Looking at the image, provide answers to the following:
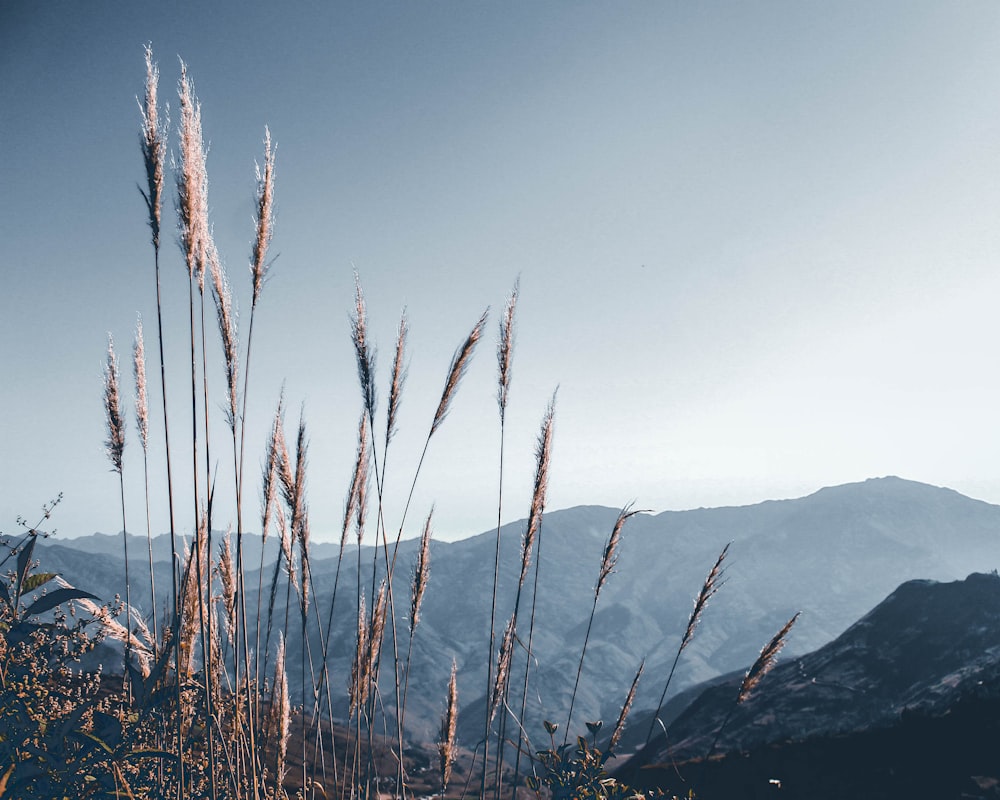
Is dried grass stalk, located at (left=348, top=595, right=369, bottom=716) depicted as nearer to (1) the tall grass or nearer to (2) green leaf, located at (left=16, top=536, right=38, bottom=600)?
(1) the tall grass

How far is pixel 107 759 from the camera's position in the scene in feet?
A: 5.72

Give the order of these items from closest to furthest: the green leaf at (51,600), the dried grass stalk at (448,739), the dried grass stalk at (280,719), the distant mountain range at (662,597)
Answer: the green leaf at (51,600) → the dried grass stalk at (280,719) → the dried grass stalk at (448,739) → the distant mountain range at (662,597)

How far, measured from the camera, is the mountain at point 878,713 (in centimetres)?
700

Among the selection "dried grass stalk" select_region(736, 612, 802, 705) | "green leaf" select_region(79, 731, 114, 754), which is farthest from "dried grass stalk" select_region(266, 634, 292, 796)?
"dried grass stalk" select_region(736, 612, 802, 705)

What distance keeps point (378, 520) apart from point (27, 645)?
4.66 ft

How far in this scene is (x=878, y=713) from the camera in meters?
27.9

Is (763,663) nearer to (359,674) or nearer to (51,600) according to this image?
(359,674)

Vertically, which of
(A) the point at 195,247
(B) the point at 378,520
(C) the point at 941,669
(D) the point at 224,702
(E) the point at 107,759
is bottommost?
(C) the point at 941,669

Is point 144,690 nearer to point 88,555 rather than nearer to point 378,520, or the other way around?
point 378,520

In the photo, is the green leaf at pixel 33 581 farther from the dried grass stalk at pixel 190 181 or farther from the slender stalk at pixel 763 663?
the slender stalk at pixel 763 663

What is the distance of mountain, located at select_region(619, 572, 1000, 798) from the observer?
700cm

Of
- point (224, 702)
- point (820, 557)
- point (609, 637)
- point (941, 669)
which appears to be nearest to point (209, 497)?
point (224, 702)

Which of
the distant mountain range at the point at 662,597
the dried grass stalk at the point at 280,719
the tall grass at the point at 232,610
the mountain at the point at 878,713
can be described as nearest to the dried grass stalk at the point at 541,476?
the tall grass at the point at 232,610

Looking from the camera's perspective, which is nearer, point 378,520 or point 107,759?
point 107,759
